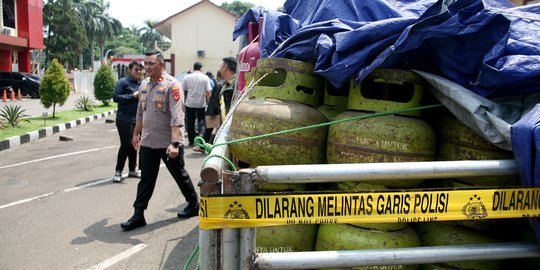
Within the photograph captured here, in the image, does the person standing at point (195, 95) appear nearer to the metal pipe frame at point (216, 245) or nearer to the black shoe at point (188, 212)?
the black shoe at point (188, 212)

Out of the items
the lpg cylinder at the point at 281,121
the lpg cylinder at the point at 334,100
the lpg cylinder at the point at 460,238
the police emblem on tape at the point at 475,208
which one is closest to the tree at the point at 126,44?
the lpg cylinder at the point at 334,100

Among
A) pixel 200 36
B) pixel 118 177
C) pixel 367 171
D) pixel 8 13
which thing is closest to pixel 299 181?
pixel 367 171

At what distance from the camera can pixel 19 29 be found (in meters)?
27.6

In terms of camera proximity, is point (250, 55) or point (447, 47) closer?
point (447, 47)

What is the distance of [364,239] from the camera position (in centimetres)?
210

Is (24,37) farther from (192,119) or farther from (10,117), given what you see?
(192,119)

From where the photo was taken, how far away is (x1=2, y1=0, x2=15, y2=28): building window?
26859mm

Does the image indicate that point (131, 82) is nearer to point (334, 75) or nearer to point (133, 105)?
point (133, 105)

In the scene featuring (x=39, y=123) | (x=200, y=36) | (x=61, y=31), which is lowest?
(x=39, y=123)

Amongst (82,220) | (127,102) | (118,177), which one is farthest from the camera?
(118,177)

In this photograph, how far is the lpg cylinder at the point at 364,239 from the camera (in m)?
2.08

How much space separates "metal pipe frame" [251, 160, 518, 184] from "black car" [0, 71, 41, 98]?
25.9 meters

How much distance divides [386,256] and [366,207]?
0.20 m

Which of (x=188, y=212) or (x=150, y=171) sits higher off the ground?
(x=150, y=171)
